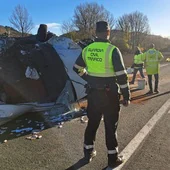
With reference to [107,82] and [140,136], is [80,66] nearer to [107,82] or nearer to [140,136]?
[107,82]

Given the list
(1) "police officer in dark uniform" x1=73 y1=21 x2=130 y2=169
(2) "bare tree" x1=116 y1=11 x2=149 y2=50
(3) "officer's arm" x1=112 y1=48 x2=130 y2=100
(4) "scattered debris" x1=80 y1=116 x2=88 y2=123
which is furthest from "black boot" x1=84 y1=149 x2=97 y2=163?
(2) "bare tree" x1=116 y1=11 x2=149 y2=50

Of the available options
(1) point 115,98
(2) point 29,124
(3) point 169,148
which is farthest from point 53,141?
(3) point 169,148

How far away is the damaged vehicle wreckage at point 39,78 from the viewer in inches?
291

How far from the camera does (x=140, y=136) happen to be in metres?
5.30

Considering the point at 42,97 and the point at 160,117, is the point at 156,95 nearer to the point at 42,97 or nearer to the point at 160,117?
the point at 160,117

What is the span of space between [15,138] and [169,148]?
2679 mm

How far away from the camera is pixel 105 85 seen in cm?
402

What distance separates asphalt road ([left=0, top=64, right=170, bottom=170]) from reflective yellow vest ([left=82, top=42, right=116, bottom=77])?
1287mm

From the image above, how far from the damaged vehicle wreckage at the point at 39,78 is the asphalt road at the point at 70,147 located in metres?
0.80

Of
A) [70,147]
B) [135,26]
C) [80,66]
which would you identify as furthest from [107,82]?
[135,26]

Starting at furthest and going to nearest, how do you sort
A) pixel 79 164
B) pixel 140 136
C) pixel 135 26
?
pixel 135 26, pixel 140 136, pixel 79 164

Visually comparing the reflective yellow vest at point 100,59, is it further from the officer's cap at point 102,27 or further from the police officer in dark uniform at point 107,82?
the officer's cap at point 102,27

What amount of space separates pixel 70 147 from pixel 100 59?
1.64m

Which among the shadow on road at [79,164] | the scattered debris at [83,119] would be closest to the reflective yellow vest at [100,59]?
the shadow on road at [79,164]
